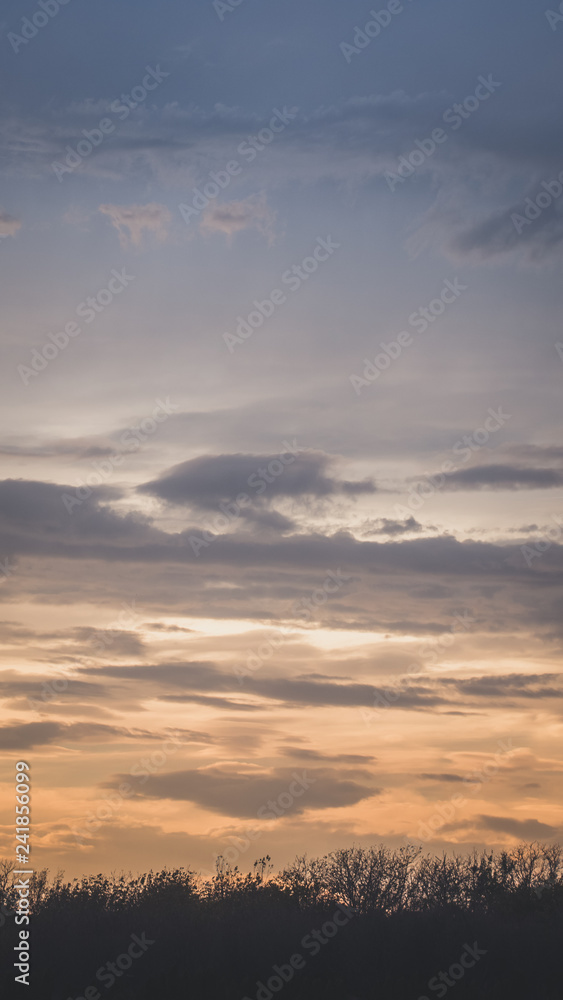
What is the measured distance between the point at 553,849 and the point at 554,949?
29.8 metres

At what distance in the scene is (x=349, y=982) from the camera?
35031 mm

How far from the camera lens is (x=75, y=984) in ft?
115

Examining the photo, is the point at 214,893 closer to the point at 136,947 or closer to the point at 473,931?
the point at 136,947

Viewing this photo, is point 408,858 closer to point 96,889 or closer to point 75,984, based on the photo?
point 96,889

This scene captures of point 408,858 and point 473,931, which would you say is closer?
point 473,931

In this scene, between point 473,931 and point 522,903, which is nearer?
point 473,931

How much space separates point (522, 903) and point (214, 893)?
20.1m

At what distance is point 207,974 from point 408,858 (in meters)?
30.7

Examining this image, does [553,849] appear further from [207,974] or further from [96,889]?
[207,974]

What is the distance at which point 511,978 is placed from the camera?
1309 inches

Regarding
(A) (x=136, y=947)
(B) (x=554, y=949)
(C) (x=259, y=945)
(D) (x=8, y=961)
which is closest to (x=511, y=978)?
(B) (x=554, y=949)

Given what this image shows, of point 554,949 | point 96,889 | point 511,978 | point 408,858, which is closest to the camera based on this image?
point 511,978

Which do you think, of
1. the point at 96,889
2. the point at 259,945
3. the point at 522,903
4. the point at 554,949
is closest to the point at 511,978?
the point at 554,949

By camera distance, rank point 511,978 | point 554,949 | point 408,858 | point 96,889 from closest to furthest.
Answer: point 511,978
point 554,949
point 96,889
point 408,858
